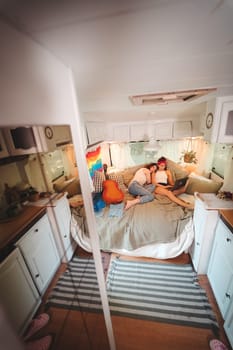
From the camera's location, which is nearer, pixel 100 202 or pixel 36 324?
pixel 36 324

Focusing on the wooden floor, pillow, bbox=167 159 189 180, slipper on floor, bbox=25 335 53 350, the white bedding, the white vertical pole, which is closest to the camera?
slipper on floor, bbox=25 335 53 350

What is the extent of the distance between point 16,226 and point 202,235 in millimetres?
1828

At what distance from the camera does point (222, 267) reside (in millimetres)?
1356

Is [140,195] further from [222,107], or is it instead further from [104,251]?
[222,107]

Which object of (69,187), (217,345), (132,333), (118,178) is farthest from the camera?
(118,178)

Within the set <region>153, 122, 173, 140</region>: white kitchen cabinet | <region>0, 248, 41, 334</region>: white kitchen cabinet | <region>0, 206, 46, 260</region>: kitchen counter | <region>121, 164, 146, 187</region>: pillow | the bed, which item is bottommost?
the bed

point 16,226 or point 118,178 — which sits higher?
point 16,226

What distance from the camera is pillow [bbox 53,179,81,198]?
831mm

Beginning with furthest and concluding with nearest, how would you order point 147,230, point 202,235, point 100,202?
point 100,202 < point 147,230 < point 202,235

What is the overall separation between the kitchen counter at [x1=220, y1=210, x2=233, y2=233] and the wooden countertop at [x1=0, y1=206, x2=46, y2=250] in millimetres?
1576

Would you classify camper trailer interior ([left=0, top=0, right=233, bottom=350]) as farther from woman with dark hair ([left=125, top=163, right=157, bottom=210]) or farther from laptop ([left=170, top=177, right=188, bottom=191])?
laptop ([left=170, top=177, right=188, bottom=191])

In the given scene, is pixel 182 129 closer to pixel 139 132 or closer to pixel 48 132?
pixel 139 132

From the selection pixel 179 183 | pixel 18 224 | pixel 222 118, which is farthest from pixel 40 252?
pixel 179 183

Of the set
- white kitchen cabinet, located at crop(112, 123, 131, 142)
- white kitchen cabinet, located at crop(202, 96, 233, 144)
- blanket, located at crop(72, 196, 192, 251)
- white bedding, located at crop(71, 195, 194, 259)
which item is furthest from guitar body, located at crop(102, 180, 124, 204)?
white kitchen cabinet, located at crop(202, 96, 233, 144)
